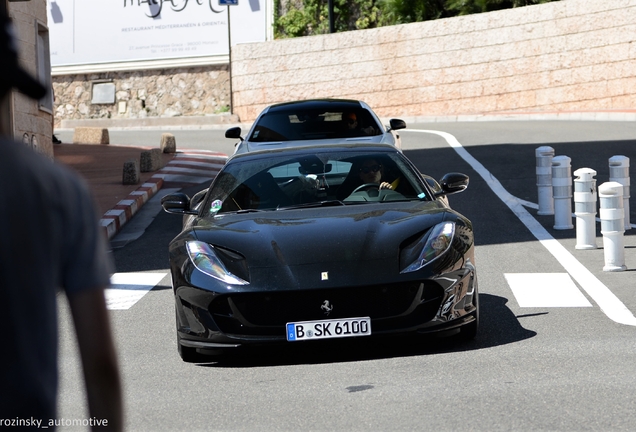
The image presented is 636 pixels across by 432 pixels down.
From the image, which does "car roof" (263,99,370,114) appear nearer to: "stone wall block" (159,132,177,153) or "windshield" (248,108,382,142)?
"windshield" (248,108,382,142)

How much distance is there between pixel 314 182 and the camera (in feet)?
25.7

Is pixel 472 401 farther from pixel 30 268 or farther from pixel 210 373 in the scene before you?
pixel 30 268

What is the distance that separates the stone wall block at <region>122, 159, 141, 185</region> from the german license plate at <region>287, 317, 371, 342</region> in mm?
12568

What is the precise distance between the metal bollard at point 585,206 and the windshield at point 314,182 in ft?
9.63

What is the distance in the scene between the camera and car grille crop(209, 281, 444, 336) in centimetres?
623

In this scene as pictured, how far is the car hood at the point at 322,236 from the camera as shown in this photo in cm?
630

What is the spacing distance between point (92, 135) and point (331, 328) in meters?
22.8

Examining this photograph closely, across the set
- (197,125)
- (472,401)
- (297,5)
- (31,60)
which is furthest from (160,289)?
(297,5)

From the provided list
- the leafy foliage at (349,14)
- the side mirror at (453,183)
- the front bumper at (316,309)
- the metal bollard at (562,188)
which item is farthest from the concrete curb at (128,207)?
the leafy foliage at (349,14)

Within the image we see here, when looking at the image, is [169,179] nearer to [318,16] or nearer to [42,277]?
[42,277]

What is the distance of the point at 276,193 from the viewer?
765cm

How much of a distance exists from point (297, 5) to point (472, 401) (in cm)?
3632

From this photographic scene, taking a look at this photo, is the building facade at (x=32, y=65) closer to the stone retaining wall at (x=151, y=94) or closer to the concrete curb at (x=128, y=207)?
the concrete curb at (x=128, y=207)

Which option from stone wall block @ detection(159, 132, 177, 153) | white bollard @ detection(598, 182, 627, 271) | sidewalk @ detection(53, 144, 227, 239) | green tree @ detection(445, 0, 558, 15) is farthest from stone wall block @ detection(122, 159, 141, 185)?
green tree @ detection(445, 0, 558, 15)
